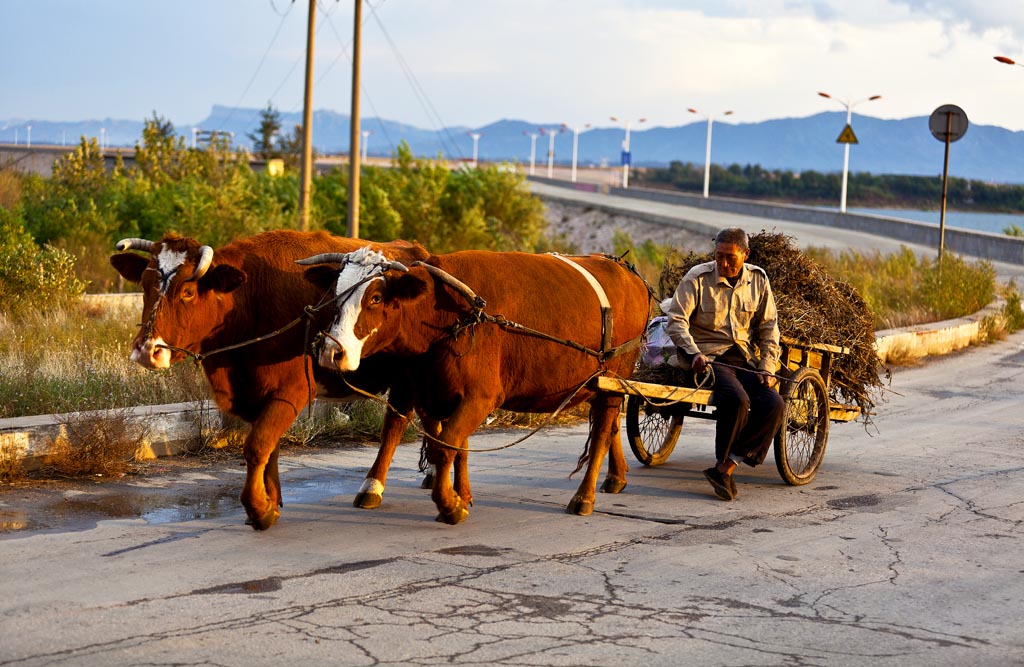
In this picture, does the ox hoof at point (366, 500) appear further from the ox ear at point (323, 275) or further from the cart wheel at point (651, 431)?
the cart wheel at point (651, 431)

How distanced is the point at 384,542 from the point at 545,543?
1001mm

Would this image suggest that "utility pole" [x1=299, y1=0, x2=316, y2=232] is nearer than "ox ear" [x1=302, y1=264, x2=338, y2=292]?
No

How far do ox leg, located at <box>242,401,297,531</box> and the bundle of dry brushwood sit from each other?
4.29 meters

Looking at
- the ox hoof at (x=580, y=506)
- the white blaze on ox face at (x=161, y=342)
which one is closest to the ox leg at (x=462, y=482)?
the ox hoof at (x=580, y=506)

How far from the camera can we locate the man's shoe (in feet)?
31.2

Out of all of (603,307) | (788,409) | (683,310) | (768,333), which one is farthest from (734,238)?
(788,409)

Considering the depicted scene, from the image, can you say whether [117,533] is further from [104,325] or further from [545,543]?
[104,325]

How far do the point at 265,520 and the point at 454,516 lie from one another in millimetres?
1219

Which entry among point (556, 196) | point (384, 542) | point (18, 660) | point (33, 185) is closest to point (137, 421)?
point (384, 542)

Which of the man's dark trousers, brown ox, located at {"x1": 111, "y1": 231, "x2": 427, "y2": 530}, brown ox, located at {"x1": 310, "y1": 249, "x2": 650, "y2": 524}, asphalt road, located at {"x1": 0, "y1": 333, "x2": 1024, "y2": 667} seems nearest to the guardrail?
the man's dark trousers

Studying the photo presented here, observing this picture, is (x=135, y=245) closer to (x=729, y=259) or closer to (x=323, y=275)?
(x=323, y=275)

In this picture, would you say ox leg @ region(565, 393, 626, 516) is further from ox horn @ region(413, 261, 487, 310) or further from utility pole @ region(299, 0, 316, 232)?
utility pole @ region(299, 0, 316, 232)

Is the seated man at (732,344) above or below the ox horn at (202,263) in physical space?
below

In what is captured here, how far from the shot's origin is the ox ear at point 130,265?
8359 millimetres
